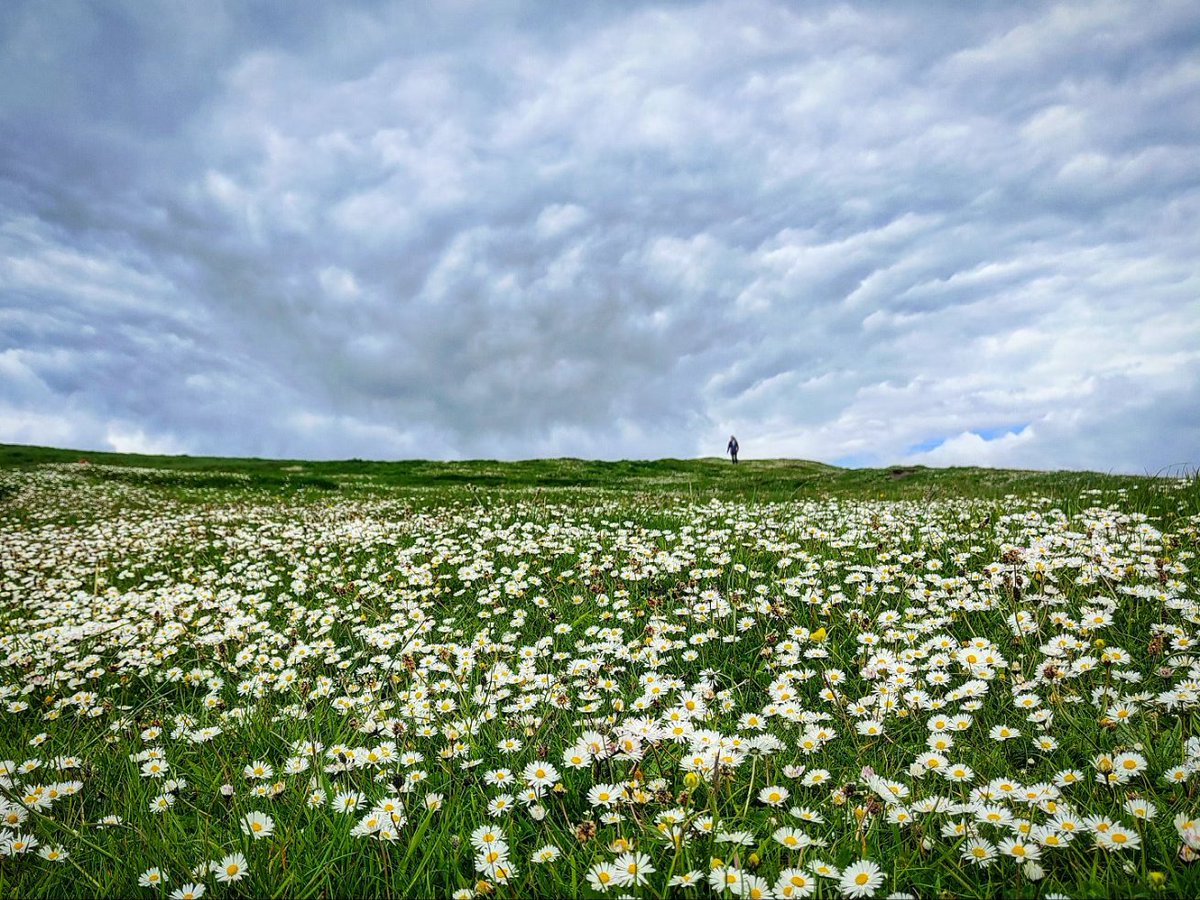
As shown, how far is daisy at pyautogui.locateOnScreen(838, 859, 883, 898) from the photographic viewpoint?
2.29m

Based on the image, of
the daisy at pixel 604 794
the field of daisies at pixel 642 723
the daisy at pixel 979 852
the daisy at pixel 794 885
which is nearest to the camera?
the daisy at pixel 794 885

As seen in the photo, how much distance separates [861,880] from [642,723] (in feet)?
4.14

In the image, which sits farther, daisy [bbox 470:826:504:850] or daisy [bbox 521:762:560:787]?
daisy [bbox 521:762:560:787]

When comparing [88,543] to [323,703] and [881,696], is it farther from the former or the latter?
[881,696]

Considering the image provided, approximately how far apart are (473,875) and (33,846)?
221cm

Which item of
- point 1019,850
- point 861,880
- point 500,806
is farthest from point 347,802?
point 1019,850

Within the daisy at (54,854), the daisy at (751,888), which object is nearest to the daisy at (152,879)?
the daisy at (54,854)

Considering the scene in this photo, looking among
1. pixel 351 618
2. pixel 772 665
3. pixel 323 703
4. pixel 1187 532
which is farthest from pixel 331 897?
pixel 1187 532

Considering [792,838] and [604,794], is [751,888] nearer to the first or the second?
[792,838]

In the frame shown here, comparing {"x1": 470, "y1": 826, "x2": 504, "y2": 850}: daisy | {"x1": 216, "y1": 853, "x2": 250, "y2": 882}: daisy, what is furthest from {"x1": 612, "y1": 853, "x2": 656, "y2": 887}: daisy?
{"x1": 216, "y1": 853, "x2": 250, "y2": 882}: daisy

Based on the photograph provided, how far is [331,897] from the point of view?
2609mm

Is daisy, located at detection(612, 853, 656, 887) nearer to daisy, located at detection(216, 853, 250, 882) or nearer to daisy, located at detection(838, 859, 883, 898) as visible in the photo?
daisy, located at detection(838, 859, 883, 898)

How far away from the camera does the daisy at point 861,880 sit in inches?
90.2

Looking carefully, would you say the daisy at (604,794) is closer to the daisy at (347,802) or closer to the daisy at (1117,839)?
the daisy at (347,802)
